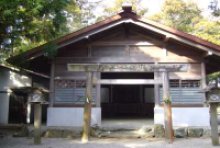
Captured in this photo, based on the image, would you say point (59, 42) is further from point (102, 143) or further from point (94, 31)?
point (102, 143)

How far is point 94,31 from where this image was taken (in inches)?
527

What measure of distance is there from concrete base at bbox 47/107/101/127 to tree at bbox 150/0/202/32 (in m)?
18.8

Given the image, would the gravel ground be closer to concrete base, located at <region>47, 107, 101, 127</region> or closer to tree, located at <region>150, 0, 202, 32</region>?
concrete base, located at <region>47, 107, 101, 127</region>

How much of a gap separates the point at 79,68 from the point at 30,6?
10.4ft

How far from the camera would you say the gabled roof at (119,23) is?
12.9 m

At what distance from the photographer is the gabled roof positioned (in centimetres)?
1291

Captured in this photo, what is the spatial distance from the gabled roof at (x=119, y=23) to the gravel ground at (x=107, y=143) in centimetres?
383

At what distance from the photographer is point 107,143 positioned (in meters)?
10.9

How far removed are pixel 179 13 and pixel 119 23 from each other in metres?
19.0

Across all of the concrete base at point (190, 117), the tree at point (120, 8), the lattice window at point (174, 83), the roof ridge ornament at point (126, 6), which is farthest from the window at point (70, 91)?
the tree at point (120, 8)

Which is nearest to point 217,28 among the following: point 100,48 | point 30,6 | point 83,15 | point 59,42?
point 83,15

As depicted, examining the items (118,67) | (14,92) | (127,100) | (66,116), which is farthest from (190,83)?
(14,92)

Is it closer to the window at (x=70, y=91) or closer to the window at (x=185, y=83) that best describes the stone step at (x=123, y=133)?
the window at (x=70, y=91)

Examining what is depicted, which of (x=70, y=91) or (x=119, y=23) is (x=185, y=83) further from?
(x=70, y=91)
